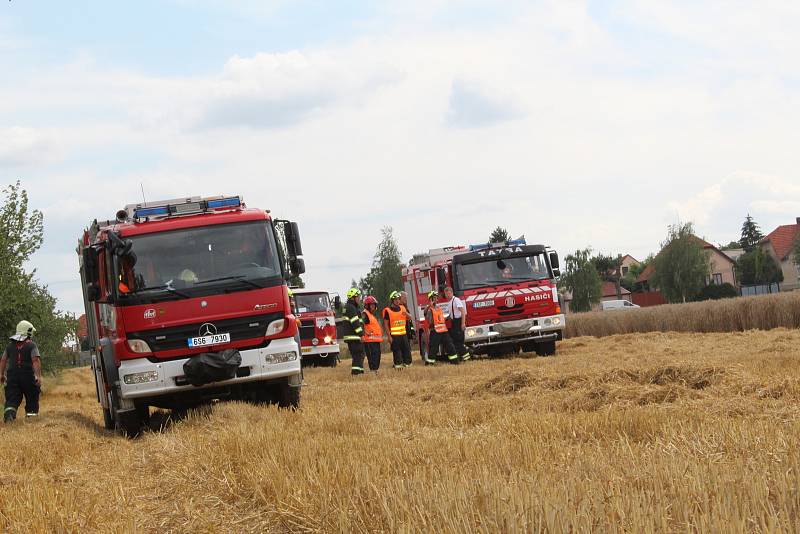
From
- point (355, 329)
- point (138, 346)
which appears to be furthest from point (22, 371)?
point (355, 329)

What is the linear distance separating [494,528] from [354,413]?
6.76 meters

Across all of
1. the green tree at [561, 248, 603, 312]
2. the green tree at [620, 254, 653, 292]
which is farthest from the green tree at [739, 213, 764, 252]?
the green tree at [561, 248, 603, 312]

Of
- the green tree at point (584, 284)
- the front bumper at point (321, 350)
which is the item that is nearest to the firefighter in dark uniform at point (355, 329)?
the front bumper at point (321, 350)

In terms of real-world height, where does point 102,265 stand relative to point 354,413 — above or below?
above

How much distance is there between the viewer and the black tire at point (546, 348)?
81.4ft

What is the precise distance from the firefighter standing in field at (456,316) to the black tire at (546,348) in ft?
6.44

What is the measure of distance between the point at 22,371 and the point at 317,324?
55.1 feet

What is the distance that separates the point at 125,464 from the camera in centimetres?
938

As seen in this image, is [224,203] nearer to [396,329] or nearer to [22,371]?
[22,371]

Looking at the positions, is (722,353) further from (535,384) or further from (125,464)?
(125,464)

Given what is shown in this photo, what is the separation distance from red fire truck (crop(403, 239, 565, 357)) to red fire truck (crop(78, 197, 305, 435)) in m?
11.5

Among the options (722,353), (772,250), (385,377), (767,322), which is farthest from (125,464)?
(772,250)

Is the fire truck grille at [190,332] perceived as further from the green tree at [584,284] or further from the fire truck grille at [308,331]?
the green tree at [584,284]

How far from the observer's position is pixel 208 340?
42.0 feet
